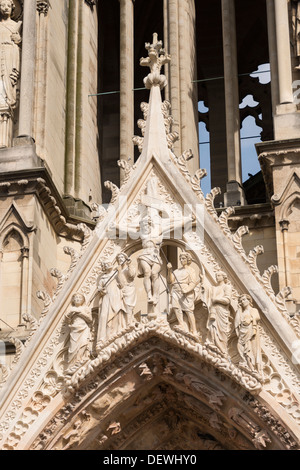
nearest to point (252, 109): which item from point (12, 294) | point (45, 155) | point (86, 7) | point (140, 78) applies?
point (140, 78)

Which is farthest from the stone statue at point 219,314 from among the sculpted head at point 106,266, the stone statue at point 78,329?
the stone statue at point 78,329

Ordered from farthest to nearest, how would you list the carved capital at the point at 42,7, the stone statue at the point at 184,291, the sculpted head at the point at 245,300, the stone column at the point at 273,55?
the carved capital at the point at 42,7 → the stone column at the point at 273,55 → the stone statue at the point at 184,291 → the sculpted head at the point at 245,300

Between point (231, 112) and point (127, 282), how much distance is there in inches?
129

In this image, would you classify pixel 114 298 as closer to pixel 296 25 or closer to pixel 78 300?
pixel 78 300

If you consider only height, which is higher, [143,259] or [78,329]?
[143,259]

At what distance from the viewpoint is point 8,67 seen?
16.9m

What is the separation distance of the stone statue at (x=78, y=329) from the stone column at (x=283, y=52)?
10.5 ft

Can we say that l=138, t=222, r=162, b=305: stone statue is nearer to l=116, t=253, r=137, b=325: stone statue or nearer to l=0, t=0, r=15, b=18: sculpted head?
l=116, t=253, r=137, b=325: stone statue

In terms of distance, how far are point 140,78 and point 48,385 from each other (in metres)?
6.38

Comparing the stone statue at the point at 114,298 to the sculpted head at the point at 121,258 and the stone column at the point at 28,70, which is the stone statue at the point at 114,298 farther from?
the stone column at the point at 28,70

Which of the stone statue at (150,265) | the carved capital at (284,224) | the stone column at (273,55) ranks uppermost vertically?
the stone column at (273,55)

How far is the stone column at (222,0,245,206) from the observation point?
1662 centimetres

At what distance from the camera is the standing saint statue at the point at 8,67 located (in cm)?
1667

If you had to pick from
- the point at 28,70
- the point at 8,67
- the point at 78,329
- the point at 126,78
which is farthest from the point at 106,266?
the point at 126,78
